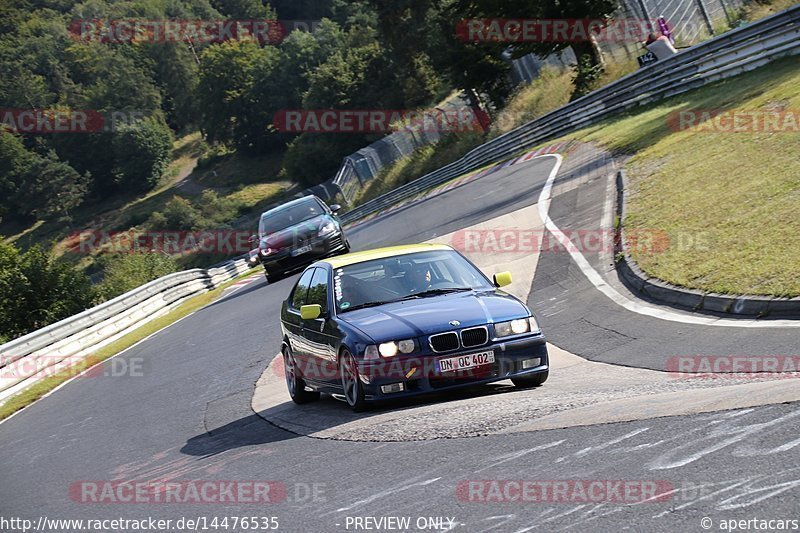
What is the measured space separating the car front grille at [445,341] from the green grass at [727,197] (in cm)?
342

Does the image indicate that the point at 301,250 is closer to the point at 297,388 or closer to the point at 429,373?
the point at 297,388

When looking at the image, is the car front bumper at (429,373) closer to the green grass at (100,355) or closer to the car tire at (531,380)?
the car tire at (531,380)

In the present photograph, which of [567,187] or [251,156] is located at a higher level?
[251,156]

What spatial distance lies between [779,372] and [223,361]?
9316 mm

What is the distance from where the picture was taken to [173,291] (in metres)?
31.6

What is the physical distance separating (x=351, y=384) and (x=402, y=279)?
139 cm

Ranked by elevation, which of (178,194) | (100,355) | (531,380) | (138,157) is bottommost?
(531,380)

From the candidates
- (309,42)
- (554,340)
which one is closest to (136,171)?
(309,42)

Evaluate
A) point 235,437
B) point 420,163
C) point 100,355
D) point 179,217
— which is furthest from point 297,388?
point 179,217

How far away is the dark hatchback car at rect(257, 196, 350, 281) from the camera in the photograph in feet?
79.3

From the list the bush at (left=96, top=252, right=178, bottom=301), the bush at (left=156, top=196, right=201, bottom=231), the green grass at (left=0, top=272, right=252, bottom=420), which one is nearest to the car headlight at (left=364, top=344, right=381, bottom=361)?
the green grass at (left=0, top=272, right=252, bottom=420)

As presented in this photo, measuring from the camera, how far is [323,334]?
965cm

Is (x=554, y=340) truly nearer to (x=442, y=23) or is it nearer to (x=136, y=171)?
(x=442, y=23)

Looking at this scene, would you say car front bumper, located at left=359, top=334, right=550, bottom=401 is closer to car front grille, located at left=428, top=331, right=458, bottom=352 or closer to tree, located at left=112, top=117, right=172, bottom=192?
car front grille, located at left=428, top=331, right=458, bottom=352
